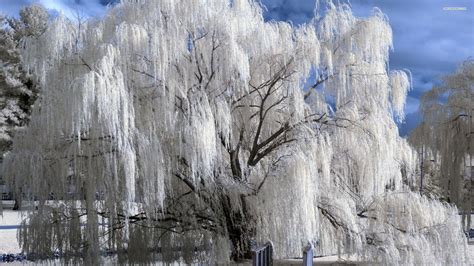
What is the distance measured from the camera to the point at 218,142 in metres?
8.30

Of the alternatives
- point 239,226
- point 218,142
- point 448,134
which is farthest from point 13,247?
point 448,134

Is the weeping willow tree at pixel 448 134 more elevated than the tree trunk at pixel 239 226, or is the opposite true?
the weeping willow tree at pixel 448 134

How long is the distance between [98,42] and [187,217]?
9.12 feet

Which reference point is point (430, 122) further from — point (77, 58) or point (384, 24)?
point (77, 58)

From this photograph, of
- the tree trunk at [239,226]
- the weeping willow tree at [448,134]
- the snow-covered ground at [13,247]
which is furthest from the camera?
the weeping willow tree at [448,134]

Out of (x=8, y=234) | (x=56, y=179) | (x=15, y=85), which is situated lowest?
(x=8, y=234)

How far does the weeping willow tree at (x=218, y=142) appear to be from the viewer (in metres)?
7.31

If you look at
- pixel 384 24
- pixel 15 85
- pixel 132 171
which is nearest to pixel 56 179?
pixel 132 171

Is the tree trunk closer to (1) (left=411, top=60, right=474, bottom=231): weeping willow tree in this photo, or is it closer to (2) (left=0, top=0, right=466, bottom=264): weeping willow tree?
(2) (left=0, top=0, right=466, bottom=264): weeping willow tree

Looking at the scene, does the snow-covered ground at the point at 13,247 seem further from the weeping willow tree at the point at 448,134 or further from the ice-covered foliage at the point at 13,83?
the ice-covered foliage at the point at 13,83

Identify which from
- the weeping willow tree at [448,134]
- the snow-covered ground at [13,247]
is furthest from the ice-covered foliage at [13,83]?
the weeping willow tree at [448,134]

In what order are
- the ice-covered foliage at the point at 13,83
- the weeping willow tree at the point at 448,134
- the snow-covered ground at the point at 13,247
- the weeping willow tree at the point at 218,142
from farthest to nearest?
1. the ice-covered foliage at the point at 13,83
2. the weeping willow tree at the point at 448,134
3. the snow-covered ground at the point at 13,247
4. the weeping willow tree at the point at 218,142

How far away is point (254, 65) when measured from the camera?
8859 millimetres

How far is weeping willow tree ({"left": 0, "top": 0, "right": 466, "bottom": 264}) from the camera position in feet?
24.0
